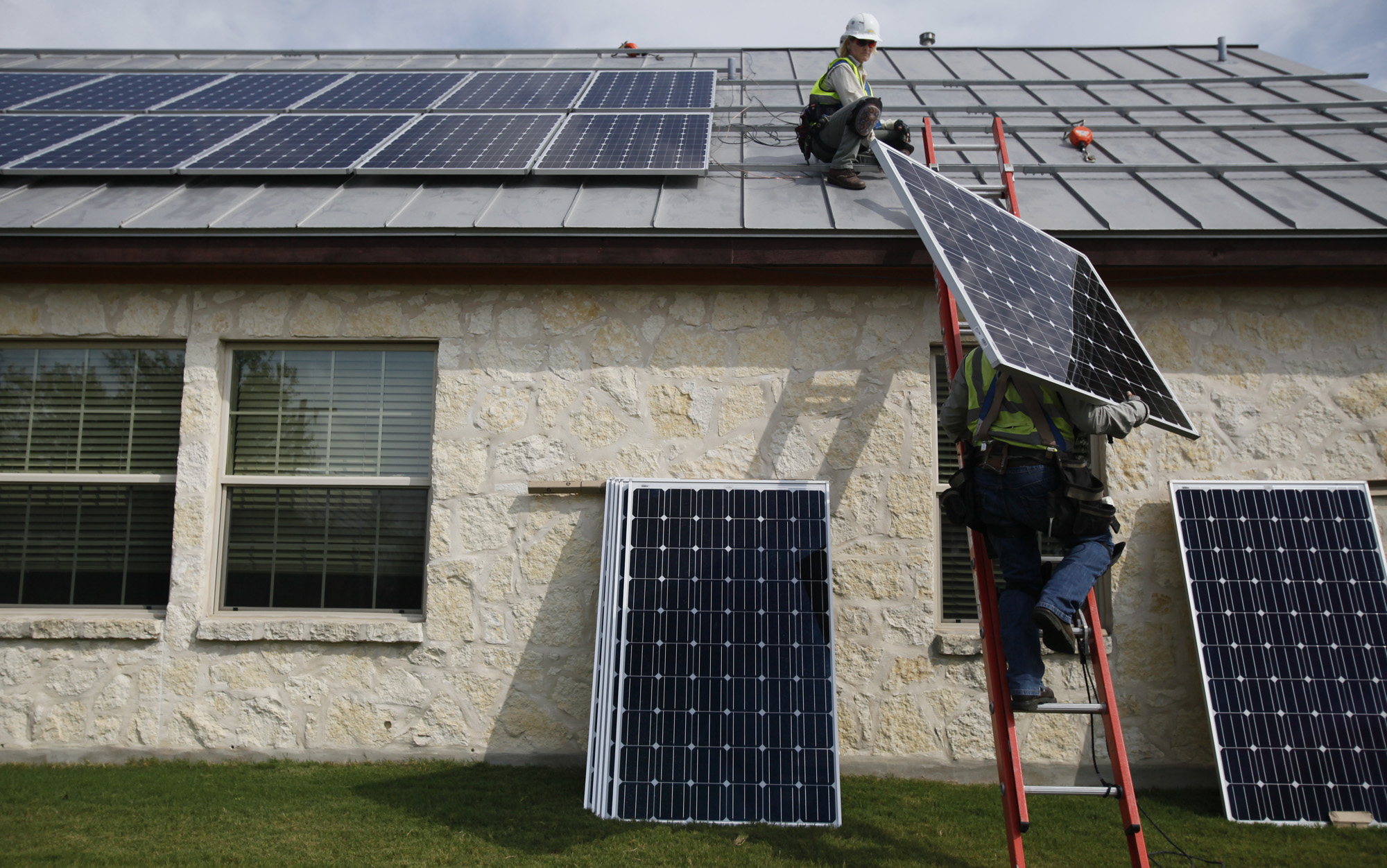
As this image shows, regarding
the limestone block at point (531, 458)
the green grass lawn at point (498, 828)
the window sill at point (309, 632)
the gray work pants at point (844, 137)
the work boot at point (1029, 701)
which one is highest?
the gray work pants at point (844, 137)

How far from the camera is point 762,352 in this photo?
549 cm

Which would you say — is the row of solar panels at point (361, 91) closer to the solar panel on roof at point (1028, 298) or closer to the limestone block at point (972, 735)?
the solar panel on roof at point (1028, 298)

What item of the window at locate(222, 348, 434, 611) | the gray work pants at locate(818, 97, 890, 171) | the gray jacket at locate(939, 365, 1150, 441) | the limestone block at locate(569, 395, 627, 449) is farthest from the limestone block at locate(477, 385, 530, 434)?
the gray jacket at locate(939, 365, 1150, 441)

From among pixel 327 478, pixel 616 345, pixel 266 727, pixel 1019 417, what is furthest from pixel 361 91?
pixel 1019 417

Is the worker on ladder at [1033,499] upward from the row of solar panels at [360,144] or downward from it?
downward

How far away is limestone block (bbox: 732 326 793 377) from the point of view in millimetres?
5477

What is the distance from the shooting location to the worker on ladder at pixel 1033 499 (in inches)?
145

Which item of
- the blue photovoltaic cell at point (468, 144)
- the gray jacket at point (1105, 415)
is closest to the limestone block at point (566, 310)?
the blue photovoltaic cell at point (468, 144)

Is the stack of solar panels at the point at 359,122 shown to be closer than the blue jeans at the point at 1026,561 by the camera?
No

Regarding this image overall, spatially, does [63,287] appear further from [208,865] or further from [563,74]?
[563,74]

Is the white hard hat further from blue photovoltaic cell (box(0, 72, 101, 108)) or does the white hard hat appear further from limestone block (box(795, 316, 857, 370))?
blue photovoltaic cell (box(0, 72, 101, 108))

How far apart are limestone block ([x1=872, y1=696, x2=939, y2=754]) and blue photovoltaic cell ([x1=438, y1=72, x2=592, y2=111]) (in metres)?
5.37

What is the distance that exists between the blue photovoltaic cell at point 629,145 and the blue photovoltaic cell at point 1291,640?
3763 mm

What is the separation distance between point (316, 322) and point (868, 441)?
11.3ft
